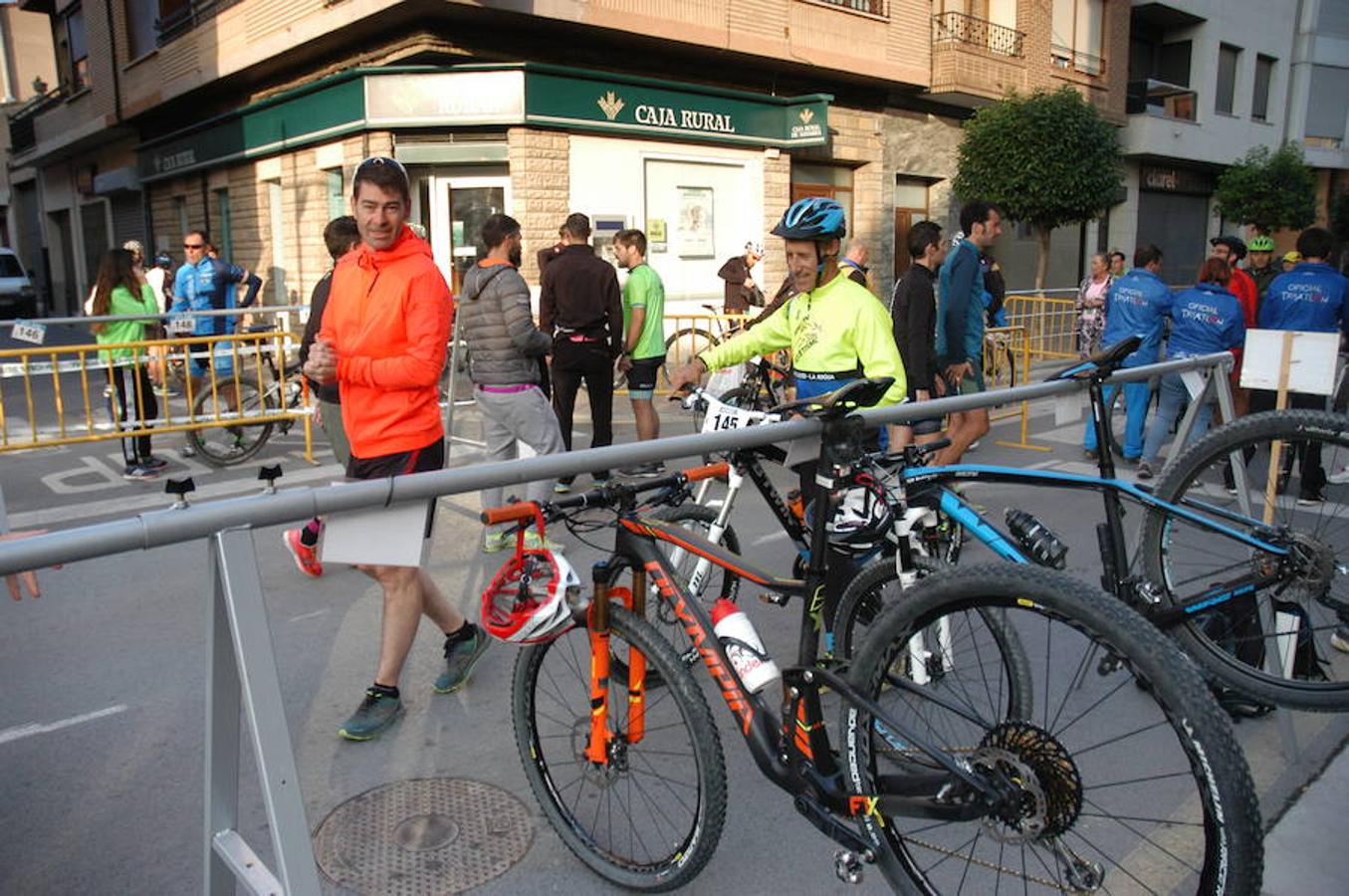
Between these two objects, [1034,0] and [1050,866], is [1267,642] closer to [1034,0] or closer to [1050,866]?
[1050,866]

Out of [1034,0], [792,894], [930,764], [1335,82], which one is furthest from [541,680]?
[1335,82]

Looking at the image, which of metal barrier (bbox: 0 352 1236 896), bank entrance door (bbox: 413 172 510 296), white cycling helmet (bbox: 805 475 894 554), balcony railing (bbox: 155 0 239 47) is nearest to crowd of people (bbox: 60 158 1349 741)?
white cycling helmet (bbox: 805 475 894 554)

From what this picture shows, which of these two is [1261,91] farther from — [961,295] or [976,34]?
[961,295]

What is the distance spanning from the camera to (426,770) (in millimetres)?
3676

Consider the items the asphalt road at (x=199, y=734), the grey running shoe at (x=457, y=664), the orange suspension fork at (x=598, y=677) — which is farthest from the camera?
the grey running shoe at (x=457, y=664)

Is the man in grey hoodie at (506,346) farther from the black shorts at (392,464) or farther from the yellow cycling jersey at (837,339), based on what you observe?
the yellow cycling jersey at (837,339)

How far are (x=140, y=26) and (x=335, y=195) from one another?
9638 mm

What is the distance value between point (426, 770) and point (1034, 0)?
22.2 m

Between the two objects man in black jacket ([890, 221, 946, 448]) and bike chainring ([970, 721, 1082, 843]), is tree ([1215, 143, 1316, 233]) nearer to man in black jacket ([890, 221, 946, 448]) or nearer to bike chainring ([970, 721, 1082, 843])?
man in black jacket ([890, 221, 946, 448])

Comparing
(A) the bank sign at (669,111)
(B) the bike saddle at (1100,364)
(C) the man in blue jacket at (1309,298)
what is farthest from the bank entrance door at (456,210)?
(B) the bike saddle at (1100,364)

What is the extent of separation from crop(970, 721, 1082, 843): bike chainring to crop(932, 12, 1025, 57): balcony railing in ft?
64.6

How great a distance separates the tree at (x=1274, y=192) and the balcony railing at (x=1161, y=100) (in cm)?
207

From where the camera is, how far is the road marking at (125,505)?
7.22 meters

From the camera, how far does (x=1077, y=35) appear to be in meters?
23.4
